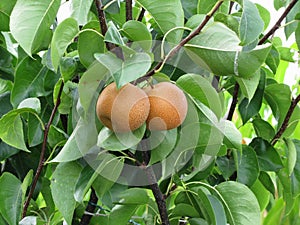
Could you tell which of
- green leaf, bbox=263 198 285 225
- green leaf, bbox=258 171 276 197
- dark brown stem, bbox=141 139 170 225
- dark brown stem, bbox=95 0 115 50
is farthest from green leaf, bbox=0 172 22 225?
green leaf, bbox=263 198 285 225

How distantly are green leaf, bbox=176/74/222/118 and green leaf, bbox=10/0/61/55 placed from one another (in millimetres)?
189

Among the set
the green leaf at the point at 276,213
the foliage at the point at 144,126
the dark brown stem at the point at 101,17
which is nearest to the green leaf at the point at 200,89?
the foliage at the point at 144,126

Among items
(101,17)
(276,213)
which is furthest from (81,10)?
(276,213)

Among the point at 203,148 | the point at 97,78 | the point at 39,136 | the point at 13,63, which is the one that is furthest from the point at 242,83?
the point at 13,63

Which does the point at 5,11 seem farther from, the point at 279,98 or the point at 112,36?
the point at 279,98

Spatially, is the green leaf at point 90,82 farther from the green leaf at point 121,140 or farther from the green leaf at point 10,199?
the green leaf at point 10,199

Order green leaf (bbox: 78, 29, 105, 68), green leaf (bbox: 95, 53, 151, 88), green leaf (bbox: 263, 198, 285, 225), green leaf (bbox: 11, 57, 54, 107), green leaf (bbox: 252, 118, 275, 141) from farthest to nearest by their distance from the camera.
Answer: green leaf (bbox: 263, 198, 285, 225), green leaf (bbox: 252, 118, 275, 141), green leaf (bbox: 11, 57, 54, 107), green leaf (bbox: 78, 29, 105, 68), green leaf (bbox: 95, 53, 151, 88)

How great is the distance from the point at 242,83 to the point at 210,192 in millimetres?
177

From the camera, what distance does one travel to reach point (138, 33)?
2.26 ft

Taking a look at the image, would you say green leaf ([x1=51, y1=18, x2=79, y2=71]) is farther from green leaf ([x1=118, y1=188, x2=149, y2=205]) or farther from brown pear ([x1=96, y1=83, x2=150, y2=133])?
green leaf ([x1=118, y1=188, x2=149, y2=205])

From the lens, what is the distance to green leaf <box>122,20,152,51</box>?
2.22 ft

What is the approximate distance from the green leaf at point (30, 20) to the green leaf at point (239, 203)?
1.11ft

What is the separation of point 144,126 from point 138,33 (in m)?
0.12

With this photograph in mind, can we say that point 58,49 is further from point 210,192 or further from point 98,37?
point 210,192
